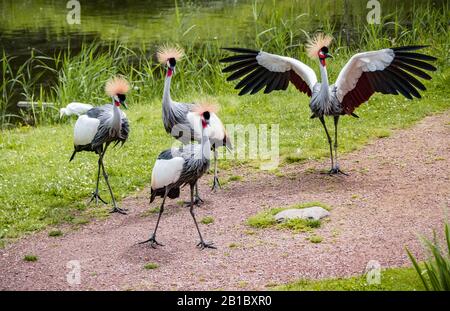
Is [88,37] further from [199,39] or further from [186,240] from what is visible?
[186,240]

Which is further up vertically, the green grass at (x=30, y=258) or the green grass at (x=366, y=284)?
the green grass at (x=366, y=284)

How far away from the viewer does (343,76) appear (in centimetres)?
839

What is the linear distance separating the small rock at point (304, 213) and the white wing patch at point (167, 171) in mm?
1233

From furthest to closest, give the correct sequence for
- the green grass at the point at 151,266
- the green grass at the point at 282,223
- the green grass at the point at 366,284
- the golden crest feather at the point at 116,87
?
the golden crest feather at the point at 116,87 → the green grass at the point at 282,223 → the green grass at the point at 151,266 → the green grass at the point at 366,284

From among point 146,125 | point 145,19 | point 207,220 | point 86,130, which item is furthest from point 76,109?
point 145,19

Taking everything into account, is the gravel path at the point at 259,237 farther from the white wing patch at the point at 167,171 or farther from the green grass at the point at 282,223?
the white wing patch at the point at 167,171

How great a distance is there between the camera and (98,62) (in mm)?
12617

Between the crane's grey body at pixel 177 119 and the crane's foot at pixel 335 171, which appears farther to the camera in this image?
the crane's foot at pixel 335 171

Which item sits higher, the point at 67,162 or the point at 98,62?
the point at 98,62

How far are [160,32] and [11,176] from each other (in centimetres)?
1029

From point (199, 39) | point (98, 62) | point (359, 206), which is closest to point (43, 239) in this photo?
point (359, 206)

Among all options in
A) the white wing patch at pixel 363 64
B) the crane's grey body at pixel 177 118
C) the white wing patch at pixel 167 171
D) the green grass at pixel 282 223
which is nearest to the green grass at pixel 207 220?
the green grass at pixel 282 223

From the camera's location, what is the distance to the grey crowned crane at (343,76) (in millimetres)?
8180

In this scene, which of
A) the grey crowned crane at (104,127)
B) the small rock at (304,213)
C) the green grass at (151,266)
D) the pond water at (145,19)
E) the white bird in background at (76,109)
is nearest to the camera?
the green grass at (151,266)
